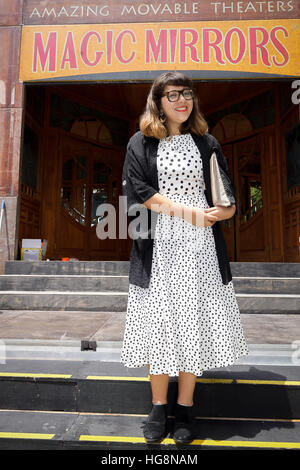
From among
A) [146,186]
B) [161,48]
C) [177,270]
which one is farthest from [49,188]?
[177,270]

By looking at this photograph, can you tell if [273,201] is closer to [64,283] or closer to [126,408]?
[64,283]

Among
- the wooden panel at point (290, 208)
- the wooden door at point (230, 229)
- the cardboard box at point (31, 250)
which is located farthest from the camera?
the wooden door at point (230, 229)

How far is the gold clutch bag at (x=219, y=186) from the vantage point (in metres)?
1.49

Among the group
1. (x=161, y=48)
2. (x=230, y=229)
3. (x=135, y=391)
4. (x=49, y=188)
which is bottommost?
(x=135, y=391)

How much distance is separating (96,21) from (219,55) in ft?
6.86

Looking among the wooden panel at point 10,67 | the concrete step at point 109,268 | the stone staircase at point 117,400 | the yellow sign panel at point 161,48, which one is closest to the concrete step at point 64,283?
the concrete step at point 109,268

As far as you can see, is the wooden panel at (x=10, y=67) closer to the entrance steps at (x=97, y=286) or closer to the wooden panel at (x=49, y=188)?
the wooden panel at (x=49, y=188)

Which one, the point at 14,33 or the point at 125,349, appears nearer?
the point at 125,349

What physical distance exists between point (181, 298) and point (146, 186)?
54 cm

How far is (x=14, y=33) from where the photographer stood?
520 centimetres

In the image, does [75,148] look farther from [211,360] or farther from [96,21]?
[211,360]

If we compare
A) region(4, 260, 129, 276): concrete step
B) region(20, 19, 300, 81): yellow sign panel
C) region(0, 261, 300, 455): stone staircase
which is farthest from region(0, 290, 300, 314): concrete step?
region(20, 19, 300, 81): yellow sign panel

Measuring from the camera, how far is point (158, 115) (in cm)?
154
